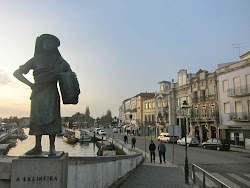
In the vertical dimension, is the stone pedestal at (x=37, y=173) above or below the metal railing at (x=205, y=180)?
above

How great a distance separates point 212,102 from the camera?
36688 millimetres

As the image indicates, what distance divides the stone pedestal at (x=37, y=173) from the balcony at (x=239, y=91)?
31523mm

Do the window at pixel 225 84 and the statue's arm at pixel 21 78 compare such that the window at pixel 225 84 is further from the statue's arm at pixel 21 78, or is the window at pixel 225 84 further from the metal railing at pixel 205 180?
the statue's arm at pixel 21 78

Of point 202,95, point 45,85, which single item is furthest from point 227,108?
point 45,85

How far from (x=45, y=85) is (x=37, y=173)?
1647 millimetres

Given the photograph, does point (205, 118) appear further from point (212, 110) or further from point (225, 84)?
point (225, 84)

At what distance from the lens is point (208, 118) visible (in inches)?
1449

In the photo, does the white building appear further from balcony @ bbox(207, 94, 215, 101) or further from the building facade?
balcony @ bbox(207, 94, 215, 101)

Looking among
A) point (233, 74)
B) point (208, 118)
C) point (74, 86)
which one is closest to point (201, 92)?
point (208, 118)

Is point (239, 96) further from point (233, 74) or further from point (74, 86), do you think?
point (74, 86)

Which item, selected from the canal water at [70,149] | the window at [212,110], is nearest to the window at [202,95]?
the window at [212,110]

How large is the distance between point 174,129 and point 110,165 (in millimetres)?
8351

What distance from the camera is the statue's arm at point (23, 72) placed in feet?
14.0

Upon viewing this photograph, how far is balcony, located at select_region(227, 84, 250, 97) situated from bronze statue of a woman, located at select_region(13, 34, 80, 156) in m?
31.1
